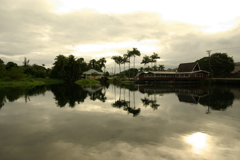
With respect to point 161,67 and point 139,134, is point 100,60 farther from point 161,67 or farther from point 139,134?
point 139,134

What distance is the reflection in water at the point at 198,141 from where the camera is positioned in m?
6.17

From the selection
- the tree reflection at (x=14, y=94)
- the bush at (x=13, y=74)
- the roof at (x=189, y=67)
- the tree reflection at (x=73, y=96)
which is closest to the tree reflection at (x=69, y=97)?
the tree reflection at (x=73, y=96)

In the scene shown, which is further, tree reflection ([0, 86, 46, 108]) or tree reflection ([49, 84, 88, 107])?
tree reflection ([0, 86, 46, 108])

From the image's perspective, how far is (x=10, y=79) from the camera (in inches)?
1804

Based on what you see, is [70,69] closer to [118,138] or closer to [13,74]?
[13,74]

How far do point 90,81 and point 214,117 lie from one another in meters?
53.5

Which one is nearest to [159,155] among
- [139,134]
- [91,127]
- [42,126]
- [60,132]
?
[139,134]

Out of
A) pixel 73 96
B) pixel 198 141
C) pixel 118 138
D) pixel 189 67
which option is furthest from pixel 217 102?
pixel 189 67

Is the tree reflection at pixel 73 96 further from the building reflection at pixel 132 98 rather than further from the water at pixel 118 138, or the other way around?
the water at pixel 118 138

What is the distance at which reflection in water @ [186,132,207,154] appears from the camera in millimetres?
6168

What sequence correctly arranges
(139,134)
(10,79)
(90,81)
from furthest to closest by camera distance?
(90,81) → (10,79) → (139,134)

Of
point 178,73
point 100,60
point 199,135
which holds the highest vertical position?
point 100,60

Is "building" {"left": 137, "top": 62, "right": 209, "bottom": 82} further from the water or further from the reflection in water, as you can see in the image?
the reflection in water

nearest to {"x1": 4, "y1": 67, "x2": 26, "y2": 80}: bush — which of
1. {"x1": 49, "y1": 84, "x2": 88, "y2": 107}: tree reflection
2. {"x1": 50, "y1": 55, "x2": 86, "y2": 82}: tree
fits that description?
{"x1": 50, "y1": 55, "x2": 86, "y2": 82}: tree
